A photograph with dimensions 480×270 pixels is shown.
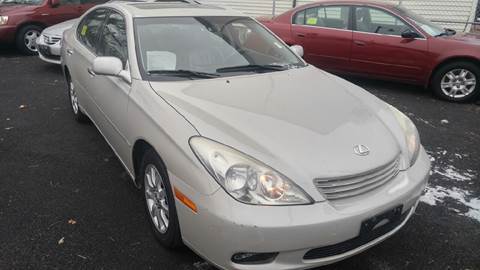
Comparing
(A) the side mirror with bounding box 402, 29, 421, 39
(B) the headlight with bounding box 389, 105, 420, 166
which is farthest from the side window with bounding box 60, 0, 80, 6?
(B) the headlight with bounding box 389, 105, 420, 166

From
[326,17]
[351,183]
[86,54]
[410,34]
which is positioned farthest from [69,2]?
[351,183]

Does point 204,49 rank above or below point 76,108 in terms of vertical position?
above

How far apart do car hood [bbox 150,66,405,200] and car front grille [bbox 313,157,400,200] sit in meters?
0.03

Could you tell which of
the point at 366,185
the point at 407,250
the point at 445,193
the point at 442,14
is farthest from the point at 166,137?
the point at 442,14

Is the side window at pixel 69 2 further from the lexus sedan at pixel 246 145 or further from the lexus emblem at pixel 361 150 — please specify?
the lexus emblem at pixel 361 150

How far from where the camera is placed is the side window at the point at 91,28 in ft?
13.7

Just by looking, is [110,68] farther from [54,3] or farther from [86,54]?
[54,3]

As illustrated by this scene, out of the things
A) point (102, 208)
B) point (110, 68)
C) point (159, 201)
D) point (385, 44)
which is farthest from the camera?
point (385, 44)

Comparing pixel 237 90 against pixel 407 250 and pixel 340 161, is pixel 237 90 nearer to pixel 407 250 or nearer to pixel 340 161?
pixel 340 161

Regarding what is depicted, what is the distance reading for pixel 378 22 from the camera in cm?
675

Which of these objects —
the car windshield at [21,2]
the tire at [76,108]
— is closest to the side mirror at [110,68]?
the tire at [76,108]

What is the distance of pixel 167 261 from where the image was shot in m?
2.69

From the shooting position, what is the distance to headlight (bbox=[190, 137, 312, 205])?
2.17 metres

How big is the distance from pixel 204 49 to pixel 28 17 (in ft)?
23.3
